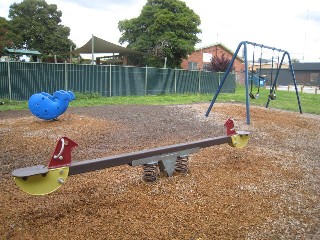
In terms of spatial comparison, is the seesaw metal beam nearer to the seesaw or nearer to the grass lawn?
the seesaw

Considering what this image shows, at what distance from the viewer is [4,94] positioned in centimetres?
1428

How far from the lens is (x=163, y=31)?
96.2 feet

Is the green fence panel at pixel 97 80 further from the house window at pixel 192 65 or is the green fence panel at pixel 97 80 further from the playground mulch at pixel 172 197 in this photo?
the house window at pixel 192 65

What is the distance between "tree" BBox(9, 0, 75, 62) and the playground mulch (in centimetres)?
3203

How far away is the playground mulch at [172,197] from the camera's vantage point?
289cm

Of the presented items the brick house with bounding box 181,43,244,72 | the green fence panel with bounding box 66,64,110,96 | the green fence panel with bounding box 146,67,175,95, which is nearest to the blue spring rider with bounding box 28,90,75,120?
the green fence panel with bounding box 66,64,110,96

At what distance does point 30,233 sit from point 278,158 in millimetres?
4346

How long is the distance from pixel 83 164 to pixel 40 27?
124 ft

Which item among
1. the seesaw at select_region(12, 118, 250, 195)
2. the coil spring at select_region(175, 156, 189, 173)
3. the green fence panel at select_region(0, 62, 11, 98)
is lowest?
the coil spring at select_region(175, 156, 189, 173)

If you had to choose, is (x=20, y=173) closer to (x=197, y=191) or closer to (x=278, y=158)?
(x=197, y=191)

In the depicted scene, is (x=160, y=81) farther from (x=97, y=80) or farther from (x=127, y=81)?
(x=97, y=80)

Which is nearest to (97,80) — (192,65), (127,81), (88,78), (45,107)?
(88,78)

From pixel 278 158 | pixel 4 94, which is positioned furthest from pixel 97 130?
pixel 4 94

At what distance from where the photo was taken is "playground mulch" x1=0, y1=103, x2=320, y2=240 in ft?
9.50
